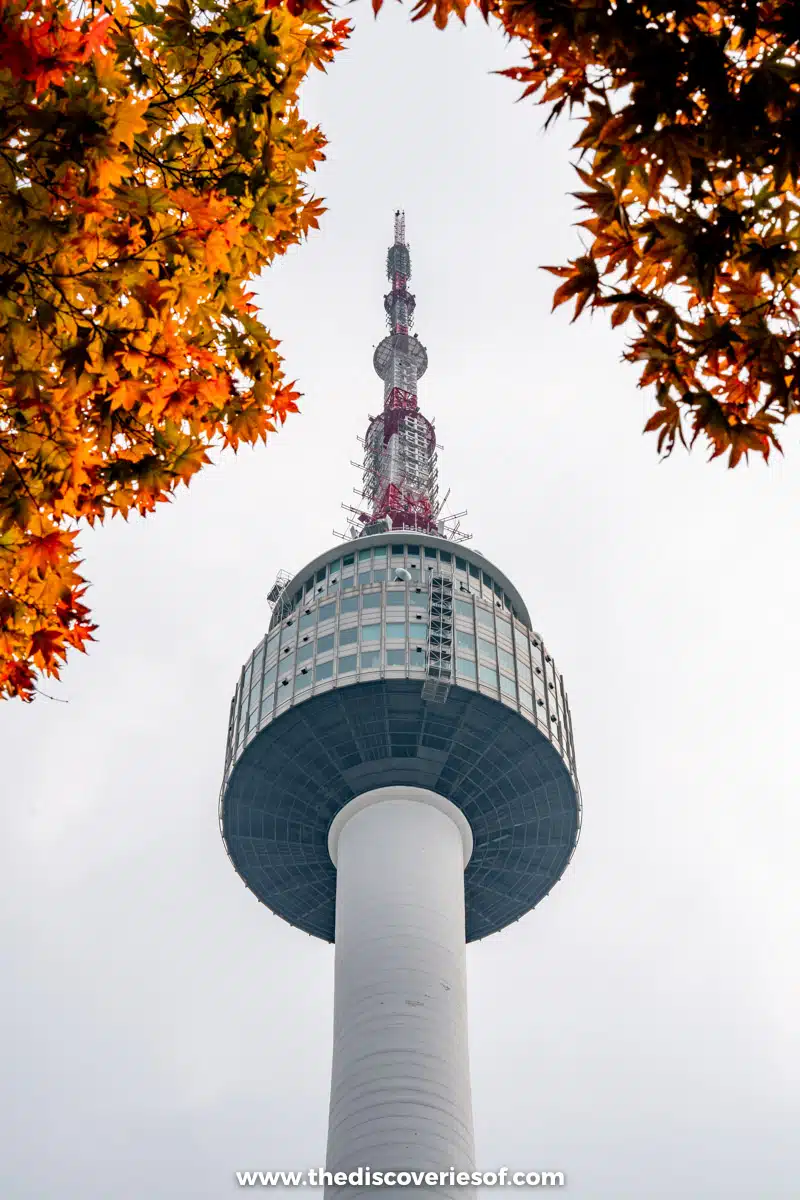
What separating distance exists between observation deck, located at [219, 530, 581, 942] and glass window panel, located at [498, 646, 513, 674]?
8 centimetres

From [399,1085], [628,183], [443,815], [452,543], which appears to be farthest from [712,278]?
[452,543]

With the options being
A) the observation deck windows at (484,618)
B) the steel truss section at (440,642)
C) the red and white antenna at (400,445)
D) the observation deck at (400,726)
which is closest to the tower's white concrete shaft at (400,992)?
the observation deck at (400,726)

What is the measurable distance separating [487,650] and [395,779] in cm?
823

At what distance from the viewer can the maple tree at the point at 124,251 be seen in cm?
673

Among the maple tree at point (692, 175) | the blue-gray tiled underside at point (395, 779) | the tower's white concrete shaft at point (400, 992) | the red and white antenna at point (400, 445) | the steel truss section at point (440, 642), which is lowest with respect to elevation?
the maple tree at point (692, 175)

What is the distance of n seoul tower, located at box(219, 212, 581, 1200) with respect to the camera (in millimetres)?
49531

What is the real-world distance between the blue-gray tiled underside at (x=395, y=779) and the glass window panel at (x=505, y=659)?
11.0ft

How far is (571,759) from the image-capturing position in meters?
62.5

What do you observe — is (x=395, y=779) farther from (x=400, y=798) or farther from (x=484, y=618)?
(x=484, y=618)

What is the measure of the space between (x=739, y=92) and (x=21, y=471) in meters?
4.74

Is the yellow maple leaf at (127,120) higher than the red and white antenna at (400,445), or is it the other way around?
the red and white antenna at (400,445)

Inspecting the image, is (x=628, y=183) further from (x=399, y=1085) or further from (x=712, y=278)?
(x=399, y=1085)

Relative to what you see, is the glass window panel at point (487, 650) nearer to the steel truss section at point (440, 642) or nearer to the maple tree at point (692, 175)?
the steel truss section at point (440, 642)

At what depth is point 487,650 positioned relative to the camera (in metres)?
60.7
